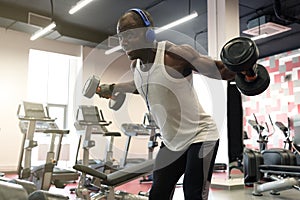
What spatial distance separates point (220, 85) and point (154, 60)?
3753 mm

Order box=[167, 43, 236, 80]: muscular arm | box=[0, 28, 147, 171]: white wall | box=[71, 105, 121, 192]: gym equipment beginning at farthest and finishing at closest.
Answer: box=[0, 28, 147, 171]: white wall → box=[71, 105, 121, 192]: gym equipment → box=[167, 43, 236, 80]: muscular arm

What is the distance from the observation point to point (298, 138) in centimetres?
558

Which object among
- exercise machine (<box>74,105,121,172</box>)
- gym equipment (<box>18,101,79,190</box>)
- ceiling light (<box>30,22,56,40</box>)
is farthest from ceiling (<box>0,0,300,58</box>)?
gym equipment (<box>18,101,79,190</box>)

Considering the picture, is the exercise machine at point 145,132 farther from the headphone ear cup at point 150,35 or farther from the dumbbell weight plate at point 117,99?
the headphone ear cup at point 150,35

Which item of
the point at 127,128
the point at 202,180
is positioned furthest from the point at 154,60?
the point at 127,128

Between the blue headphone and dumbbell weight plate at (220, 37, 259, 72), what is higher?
the blue headphone

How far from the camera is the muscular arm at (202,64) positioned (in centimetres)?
154

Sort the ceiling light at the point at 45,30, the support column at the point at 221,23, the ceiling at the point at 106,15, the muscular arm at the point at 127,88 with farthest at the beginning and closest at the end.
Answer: the ceiling at the point at 106,15, the ceiling light at the point at 45,30, the support column at the point at 221,23, the muscular arm at the point at 127,88

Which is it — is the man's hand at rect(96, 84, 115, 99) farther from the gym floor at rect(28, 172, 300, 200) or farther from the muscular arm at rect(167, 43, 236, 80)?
the gym floor at rect(28, 172, 300, 200)

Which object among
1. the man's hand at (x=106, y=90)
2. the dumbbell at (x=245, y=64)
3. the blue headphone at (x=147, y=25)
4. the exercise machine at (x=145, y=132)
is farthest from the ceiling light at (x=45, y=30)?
the dumbbell at (x=245, y=64)

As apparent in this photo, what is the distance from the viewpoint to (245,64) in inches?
52.8

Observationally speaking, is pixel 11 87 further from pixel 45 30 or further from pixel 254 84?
pixel 254 84

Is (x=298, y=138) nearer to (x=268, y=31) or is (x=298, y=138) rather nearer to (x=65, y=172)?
(x=268, y=31)

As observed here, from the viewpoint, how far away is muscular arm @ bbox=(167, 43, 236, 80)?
1.54 meters
